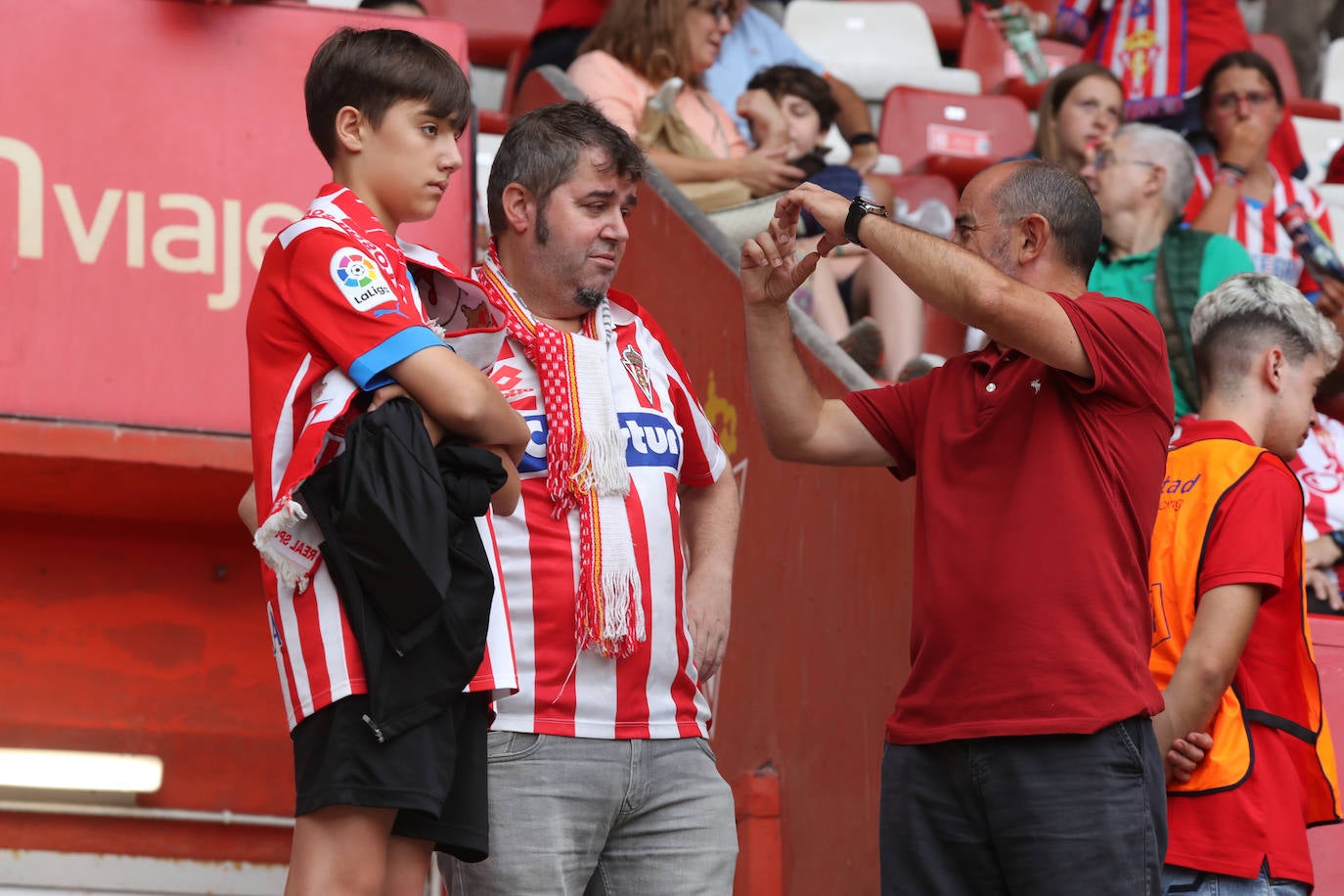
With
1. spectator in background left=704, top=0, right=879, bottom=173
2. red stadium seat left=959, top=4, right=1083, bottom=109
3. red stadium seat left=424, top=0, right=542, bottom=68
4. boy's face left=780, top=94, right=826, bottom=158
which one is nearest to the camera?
boy's face left=780, top=94, right=826, bottom=158

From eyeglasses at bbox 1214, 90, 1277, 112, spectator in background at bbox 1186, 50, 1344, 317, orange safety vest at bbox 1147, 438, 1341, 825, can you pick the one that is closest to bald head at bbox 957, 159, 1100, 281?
orange safety vest at bbox 1147, 438, 1341, 825

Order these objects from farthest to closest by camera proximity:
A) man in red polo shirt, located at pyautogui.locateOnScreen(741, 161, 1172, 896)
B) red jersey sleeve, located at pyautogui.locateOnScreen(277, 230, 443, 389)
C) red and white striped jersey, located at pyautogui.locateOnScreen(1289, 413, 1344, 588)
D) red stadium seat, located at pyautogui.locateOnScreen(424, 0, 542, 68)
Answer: red stadium seat, located at pyautogui.locateOnScreen(424, 0, 542, 68), red and white striped jersey, located at pyautogui.locateOnScreen(1289, 413, 1344, 588), man in red polo shirt, located at pyautogui.locateOnScreen(741, 161, 1172, 896), red jersey sleeve, located at pyautogui.locateOnScreen(277, 230, 443, 389)

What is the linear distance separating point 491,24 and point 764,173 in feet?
12.0

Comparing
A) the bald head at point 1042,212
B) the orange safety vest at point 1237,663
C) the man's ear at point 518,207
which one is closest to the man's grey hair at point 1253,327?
the orange safety vest at point 1237,663

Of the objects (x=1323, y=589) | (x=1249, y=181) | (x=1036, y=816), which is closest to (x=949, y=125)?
(x=1249, y=181)

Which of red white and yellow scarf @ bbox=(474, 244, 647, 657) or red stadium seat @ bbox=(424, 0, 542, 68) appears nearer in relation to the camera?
red white and yellow scarf @ bbox=(474, 244, 647, 657)

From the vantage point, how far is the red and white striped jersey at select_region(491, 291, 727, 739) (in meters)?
2.38

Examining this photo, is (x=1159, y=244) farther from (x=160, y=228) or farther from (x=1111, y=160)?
(x=160, y=228)

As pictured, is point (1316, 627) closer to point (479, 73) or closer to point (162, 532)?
point (162, 532)

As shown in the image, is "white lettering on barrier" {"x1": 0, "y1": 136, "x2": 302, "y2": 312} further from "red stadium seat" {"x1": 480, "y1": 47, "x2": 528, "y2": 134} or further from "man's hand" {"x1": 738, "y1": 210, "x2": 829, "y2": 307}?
"red stadium seat" {"x1": 480, "y1": 47, "x2": 528, "y2": 134}

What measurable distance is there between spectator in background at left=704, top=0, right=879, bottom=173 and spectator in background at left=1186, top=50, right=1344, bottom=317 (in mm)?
1318

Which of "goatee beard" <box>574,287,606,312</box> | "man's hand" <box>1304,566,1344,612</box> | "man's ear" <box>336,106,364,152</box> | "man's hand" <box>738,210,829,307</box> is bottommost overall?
"man's hand" <box>1304,566,1344,612</box>

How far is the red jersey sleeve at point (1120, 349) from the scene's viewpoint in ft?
8.08

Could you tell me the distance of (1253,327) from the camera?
10.2 feet
